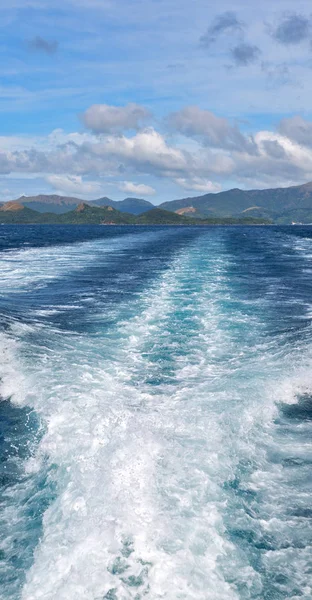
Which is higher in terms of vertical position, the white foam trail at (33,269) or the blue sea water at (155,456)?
the white foam trail at (33,269)

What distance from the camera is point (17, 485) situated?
10258 mm

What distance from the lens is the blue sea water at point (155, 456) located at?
783 cm

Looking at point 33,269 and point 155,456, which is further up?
point 33,269

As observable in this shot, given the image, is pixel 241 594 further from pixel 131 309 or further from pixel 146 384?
pixel 131 309

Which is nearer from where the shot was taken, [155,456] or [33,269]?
[155,456]

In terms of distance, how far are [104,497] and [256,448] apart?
432cm

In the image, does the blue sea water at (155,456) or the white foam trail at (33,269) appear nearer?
the blue sea water at (155,456)

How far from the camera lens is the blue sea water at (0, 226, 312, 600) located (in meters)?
7.83

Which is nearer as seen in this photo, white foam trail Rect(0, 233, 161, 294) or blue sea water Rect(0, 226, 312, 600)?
blue sea water Rect(0, 226, 312, 600)

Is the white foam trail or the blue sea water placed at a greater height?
the white foam trail

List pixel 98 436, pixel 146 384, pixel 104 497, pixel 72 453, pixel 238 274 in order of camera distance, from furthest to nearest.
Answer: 1. pixel 238 274
2. pixel 146 384
3. pixel 98 436
4. pixel 72 453
5. pixel 104 497

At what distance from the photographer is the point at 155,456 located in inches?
443

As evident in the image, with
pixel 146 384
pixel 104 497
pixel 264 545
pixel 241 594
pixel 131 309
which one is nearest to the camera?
pixel 241 594

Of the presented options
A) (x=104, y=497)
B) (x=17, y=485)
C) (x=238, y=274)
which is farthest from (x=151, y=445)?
(x=238, y=274)
